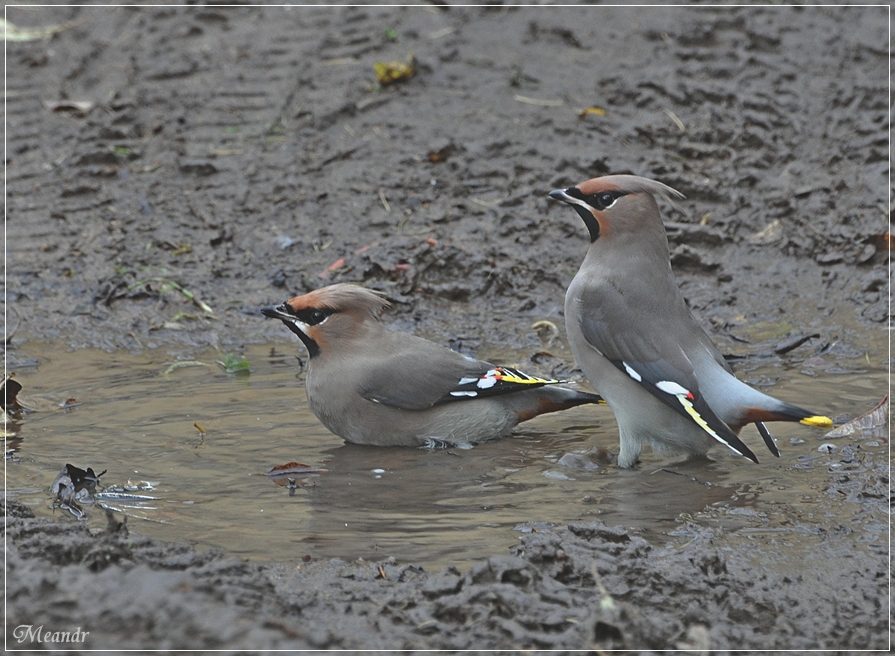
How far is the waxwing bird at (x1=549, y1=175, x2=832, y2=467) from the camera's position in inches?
197

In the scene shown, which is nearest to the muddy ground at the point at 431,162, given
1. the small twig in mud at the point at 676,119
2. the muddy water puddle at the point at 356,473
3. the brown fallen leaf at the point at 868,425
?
the small twig in mud at the point at 676,119

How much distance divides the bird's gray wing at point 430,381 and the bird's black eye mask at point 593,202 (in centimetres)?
84

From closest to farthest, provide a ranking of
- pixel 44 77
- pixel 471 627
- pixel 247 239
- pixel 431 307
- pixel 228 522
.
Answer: pixel 471 627
pixel 228 522
pixel 431 307
pixel 247 239
pixel 44 77

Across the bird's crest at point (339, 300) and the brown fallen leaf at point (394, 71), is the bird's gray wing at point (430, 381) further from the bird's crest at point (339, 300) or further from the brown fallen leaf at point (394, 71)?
the brown fallen leaf at point (394, 71)

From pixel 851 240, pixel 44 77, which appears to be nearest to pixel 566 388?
pixel 851 240

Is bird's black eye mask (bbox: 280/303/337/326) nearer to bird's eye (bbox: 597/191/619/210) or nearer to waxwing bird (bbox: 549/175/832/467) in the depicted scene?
waxwing bird (bbox: 549/175/832/467)

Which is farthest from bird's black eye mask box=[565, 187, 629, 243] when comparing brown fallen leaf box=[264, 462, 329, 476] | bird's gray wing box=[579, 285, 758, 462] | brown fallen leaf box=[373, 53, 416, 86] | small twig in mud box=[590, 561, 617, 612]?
brown fallen leaf box=[373, 53, 416, 86]

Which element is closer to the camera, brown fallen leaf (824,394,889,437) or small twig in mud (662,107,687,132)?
brown fallen leaf (824,394,889,437)

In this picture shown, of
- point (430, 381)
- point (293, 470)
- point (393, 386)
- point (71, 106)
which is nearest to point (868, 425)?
point (430, 381)

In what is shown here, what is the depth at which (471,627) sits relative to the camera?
3184 millimetres

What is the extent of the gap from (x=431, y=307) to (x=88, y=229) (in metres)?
2.75

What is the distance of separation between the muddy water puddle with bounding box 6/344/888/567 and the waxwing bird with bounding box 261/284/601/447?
12 cm

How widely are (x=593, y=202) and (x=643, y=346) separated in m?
0.83

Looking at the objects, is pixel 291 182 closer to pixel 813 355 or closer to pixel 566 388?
pixel 566 388
